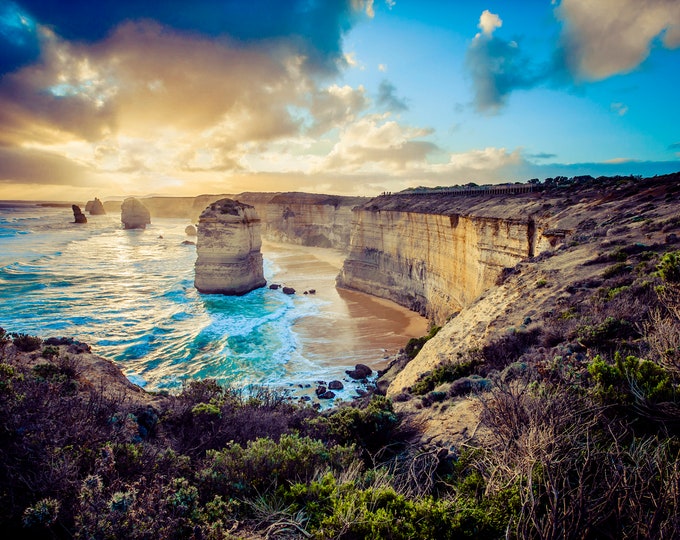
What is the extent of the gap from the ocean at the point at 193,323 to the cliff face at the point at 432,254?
2.09m

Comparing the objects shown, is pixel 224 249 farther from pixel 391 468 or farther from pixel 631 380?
pixel 631 380

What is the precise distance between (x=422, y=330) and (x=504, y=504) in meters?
20.8

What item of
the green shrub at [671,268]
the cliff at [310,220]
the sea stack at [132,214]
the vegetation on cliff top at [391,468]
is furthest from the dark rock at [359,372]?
the sea stack at [132,214]

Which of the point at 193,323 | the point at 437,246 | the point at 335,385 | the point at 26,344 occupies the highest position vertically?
the point at 437,246

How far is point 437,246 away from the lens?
82.9ft

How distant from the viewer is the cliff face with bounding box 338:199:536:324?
17.6 meters

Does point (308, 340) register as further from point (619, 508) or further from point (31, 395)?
point (619, 508)

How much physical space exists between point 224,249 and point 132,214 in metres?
73.3

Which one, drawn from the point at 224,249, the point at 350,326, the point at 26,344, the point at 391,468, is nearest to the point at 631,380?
the point at 391,468

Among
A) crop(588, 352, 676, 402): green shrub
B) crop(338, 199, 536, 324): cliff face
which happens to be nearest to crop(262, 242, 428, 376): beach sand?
crop(338, 199, 536, 324): cliff face

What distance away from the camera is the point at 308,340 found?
67.8 feet

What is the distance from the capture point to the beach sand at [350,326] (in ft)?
61.6

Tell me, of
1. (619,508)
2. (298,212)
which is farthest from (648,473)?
(298,212)

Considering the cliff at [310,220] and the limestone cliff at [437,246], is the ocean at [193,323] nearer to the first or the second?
the limestone cliff at [437,246]
